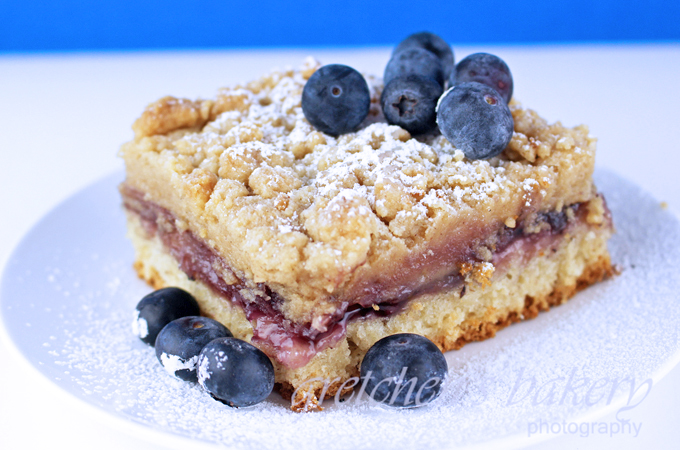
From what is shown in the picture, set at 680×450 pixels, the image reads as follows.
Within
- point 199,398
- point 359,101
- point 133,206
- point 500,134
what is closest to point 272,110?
point 359,101

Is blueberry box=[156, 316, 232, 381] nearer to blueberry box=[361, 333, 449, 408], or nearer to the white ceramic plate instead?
the white ceramic plate

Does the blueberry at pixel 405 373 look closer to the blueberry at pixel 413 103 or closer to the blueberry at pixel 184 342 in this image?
the blueberry at pixel 184 342

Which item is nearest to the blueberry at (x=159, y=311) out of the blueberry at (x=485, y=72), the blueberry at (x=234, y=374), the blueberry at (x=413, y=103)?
the blueberry at (x=234, y=374)

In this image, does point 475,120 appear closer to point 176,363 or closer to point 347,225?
point 347,225

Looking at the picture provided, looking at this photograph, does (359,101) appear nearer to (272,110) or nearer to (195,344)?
(272,110)

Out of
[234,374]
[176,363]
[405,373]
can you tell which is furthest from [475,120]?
[176,363]

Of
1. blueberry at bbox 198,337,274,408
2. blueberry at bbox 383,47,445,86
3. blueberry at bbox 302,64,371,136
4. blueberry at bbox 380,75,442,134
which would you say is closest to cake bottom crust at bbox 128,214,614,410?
blueberry at bbox 198,337,274,408
